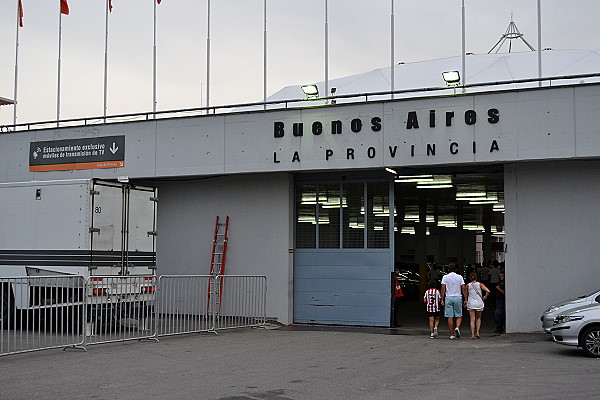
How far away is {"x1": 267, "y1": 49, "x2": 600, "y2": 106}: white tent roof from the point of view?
28.9m

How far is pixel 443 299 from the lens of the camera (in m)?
17.9

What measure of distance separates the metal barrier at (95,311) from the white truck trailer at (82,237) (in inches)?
1.9

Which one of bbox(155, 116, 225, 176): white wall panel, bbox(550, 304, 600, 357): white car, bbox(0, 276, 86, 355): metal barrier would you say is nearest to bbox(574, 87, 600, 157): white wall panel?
bbox(550, 304, 600, 357): white car

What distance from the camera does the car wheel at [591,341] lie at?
44.5ft

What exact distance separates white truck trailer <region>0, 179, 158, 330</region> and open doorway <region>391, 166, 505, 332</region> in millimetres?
6955

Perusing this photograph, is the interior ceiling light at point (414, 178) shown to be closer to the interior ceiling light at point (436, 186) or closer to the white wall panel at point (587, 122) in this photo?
the interior ceiling light at point (436, 186)

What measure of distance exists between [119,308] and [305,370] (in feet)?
18.1

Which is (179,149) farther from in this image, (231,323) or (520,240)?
(520,240)

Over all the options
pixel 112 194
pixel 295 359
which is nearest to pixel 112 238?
pixel 112 194

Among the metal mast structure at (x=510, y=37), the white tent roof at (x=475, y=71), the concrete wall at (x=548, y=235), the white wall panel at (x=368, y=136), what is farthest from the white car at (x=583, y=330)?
the metal mast structure at (x=510, y=37)

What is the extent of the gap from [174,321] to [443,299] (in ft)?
21.1

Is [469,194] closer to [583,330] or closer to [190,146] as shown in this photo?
[190,146]

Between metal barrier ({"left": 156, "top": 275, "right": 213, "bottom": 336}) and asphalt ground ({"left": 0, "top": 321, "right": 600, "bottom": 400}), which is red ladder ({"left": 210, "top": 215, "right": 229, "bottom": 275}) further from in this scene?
asphalt ground ({"left": 0, "top": 321, "right": 600, "bottom": 400})

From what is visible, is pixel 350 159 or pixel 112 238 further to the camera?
pixel 350 159
